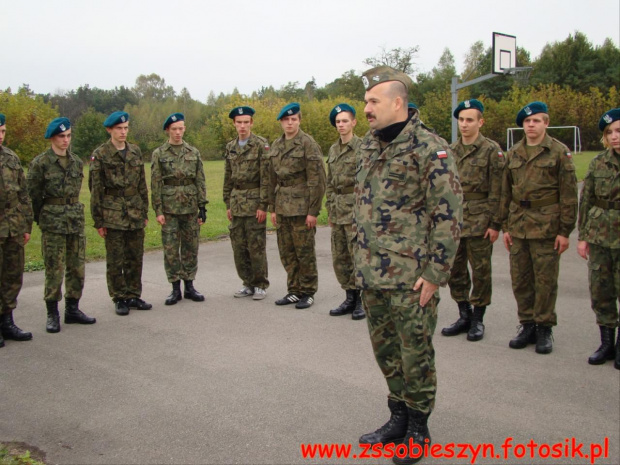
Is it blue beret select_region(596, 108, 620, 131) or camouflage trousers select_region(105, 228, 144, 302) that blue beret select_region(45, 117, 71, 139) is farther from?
blue beret select_region(596, 108, 620, 131)

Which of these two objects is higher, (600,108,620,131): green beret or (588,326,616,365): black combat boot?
(600,108,620,131): green beret

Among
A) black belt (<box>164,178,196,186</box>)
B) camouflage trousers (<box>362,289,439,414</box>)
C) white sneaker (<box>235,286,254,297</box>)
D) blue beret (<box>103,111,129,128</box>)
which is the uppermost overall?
blue beret (<box>103,111,129,128</box>)

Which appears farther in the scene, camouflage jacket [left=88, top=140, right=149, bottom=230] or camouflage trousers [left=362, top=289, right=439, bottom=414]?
camouflage jacket [left=88, top=140, right=149, bottom=230]

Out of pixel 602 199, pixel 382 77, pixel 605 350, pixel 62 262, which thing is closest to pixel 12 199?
pixel 62 262

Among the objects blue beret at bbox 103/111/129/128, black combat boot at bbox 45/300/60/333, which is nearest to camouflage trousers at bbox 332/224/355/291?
blue beret at bbox 103/111/129/128

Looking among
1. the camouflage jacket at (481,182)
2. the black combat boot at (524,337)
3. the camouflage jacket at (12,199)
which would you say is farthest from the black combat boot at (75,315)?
the black combat boot at (524,337)

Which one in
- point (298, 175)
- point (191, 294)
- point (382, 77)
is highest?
point (382, 77)

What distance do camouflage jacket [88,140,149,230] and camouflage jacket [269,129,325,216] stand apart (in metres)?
1.63

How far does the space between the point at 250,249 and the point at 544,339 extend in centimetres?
359

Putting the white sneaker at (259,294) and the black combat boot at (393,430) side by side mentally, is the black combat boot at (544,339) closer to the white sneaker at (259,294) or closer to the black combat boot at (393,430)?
the black combat boot at (393,430)

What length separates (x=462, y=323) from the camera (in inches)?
229

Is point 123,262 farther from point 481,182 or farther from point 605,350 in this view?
point 605,350

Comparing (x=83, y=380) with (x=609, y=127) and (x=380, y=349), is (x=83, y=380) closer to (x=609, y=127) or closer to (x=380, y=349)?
(x=380, y=349)

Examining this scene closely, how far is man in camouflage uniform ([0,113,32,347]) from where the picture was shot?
564 centimetres
